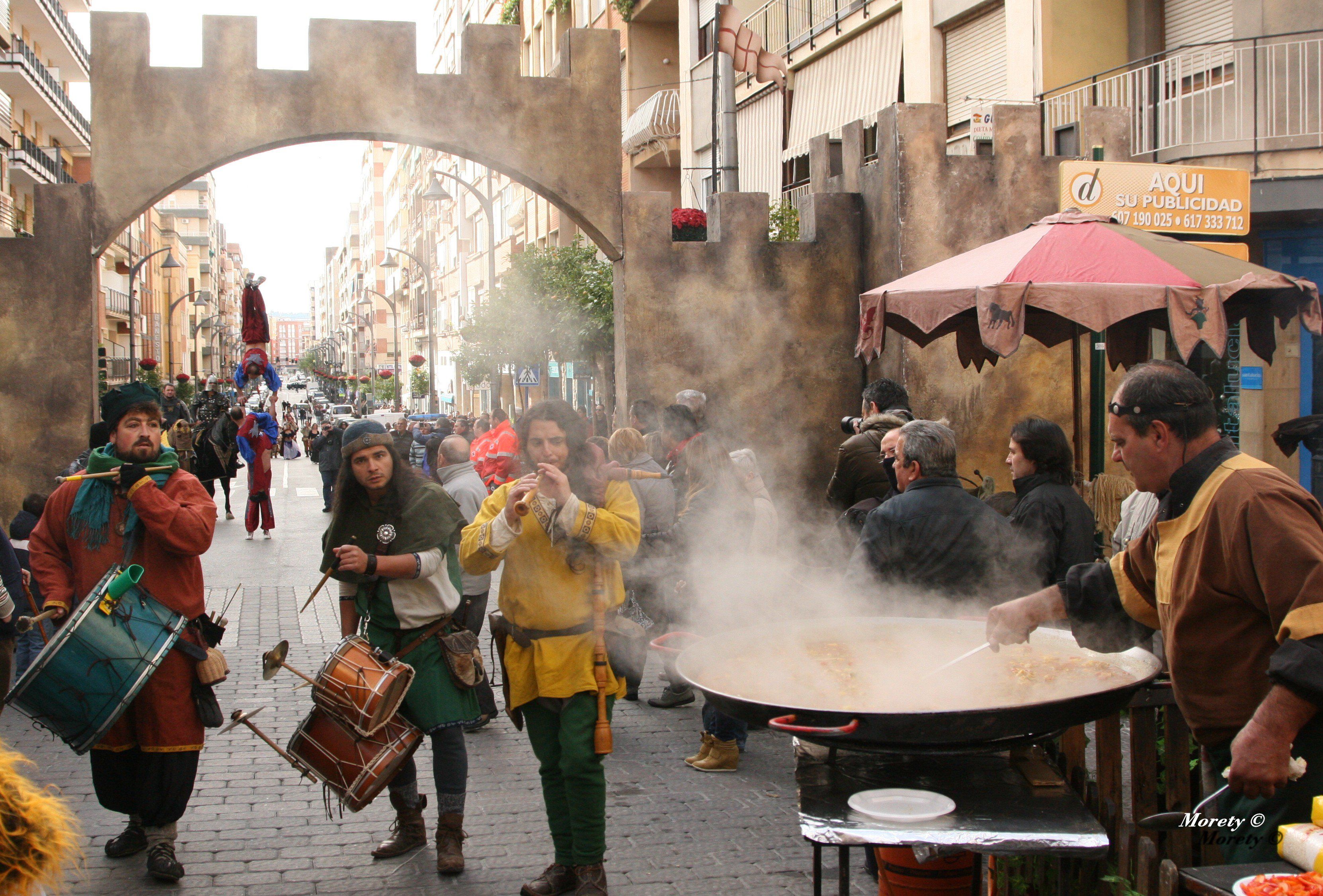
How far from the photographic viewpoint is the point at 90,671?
410 cm

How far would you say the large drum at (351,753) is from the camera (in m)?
4.28

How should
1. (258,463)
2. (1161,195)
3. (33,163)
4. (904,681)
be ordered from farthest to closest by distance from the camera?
(33,163)
(258,463)
(1161,195)
(904,681)

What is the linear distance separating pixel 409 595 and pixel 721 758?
197 cm

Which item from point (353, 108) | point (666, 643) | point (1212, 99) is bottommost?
point (666, 643)

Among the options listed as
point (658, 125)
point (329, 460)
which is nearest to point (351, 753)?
point (329, 460)

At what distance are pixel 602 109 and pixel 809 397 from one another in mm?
3708

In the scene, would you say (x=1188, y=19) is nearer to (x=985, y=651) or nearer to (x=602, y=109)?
(x=602, y=109)

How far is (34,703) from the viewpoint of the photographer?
13.4 ft

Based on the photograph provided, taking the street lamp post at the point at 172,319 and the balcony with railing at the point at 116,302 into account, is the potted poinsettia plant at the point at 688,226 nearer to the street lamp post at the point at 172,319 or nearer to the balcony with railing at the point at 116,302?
the street lamp post at the point at 172,319

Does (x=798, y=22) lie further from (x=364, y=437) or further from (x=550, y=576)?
(x=550, y=576)

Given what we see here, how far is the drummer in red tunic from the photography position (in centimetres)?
436

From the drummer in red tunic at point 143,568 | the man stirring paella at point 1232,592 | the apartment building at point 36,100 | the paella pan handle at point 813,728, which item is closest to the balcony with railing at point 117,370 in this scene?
the apartment building at point 36,100

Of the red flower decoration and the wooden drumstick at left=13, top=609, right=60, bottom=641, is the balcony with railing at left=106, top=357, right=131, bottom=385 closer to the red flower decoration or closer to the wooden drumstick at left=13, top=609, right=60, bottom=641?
the red flower decoration

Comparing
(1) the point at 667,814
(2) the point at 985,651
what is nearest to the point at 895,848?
(2) the point at 985,651
